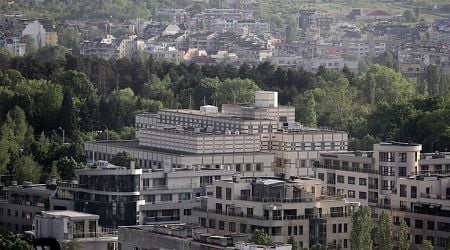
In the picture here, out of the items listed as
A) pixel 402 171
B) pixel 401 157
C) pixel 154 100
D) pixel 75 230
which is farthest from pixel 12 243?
pixel 154 100

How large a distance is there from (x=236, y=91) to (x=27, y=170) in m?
26.7

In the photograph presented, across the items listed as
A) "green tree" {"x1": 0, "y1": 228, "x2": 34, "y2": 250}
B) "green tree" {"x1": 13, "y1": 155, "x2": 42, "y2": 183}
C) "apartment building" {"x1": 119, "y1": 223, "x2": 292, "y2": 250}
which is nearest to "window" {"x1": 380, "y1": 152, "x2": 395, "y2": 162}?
"apartment building" {"x1": 119, "y1": 223, "x2": 292, "y2": 250}

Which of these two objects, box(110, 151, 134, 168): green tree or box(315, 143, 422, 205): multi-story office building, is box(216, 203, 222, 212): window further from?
box(110, 151, 134, 168): green tree

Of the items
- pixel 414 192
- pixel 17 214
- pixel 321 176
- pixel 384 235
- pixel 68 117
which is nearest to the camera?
pixel 384 235

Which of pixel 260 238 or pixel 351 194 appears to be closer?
pixel 260 238

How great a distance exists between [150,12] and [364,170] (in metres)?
134

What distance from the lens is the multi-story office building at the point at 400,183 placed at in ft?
184

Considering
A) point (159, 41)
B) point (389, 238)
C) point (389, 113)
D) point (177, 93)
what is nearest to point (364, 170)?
point (389, 238)

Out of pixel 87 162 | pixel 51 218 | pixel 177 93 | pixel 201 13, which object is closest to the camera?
pixel 51 218

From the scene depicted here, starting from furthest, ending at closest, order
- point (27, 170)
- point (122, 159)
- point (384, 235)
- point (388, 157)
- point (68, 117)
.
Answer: point (68, 117)
point (27, 170)
point (122, 159)
point (388, 157)
point (384, 235)

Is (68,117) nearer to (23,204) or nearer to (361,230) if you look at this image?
(23,204)

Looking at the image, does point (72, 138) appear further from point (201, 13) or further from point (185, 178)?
point (201, 13)

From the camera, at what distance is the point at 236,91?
9638 cm

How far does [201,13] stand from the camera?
193m
